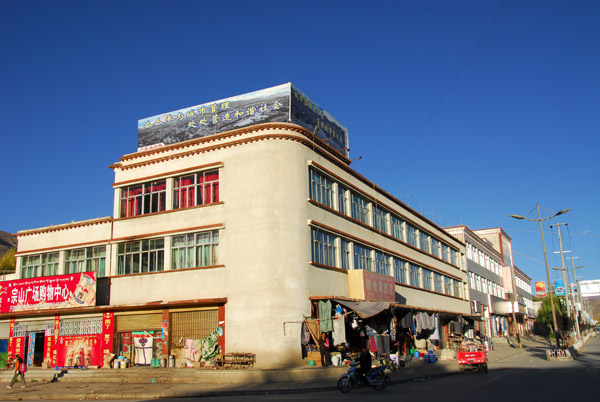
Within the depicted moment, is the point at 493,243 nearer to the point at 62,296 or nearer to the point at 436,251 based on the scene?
the point at 436,251

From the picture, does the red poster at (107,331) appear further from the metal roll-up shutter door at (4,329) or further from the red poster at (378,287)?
the red poster at (378,287)

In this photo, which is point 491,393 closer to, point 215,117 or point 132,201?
point 215,117

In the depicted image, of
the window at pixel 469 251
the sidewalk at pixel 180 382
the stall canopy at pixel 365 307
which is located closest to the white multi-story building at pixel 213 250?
the stall canopy at pixel 365 307

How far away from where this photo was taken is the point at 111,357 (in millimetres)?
28016

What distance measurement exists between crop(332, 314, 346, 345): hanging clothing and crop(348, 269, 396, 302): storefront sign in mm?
4683

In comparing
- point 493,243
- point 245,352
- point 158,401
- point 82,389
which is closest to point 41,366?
point 82,389

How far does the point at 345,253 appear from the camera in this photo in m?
32.1

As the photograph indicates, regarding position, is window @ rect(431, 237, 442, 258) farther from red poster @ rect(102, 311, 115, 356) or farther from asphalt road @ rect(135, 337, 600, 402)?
red poster @ rect(102, 311, 115, 356)

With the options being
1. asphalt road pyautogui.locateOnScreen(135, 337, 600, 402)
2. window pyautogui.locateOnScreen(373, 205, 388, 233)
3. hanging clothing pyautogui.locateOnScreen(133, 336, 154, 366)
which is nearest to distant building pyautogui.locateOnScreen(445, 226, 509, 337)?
window pyautogui.locateOnScreen(373, 205, 388, 233)

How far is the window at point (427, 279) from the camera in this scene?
46.2 metres

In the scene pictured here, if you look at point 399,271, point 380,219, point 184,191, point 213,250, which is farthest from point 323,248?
point 399,271

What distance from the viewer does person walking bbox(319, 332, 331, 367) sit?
25.1 metres

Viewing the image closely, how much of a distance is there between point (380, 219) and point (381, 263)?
11.0 ft

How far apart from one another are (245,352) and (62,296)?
12.7 metres
